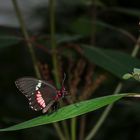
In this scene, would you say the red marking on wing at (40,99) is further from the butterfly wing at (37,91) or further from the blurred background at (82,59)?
the blurred background at (82,59)

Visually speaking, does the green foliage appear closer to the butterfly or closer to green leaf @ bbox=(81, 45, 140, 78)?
green leaf @ bbox=(81, 45, 140, 78)

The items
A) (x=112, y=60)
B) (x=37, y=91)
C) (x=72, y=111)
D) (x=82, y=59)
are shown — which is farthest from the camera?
(x=82, y=59)

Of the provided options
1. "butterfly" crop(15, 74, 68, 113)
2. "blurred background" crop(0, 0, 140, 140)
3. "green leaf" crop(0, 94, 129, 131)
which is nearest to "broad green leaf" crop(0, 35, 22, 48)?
"blurred background" crop(0, 0, 140, 140)

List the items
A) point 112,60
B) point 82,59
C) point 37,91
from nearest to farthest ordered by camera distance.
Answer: point 37,91 → point 112,60 → point 82,59

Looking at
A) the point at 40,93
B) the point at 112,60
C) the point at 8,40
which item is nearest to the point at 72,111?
the point at 40,93

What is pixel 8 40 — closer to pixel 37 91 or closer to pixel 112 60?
pixel 112 60

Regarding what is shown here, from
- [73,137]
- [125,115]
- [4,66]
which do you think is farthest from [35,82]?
[4,66]
